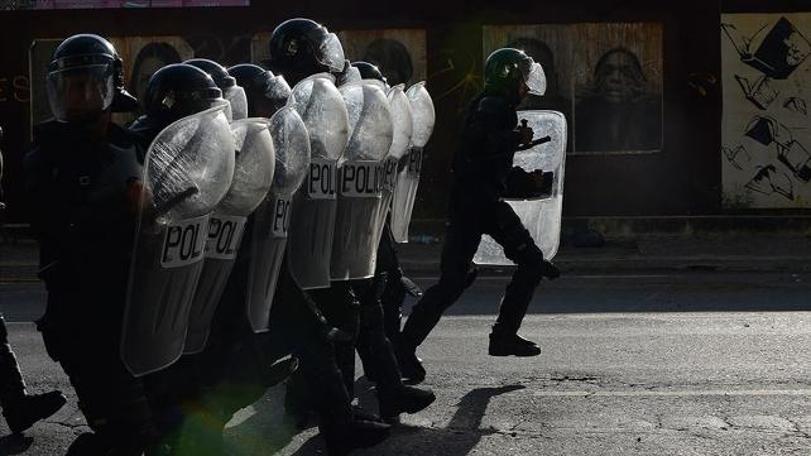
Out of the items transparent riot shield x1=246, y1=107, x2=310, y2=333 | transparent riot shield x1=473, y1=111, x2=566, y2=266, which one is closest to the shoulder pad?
transparent riot shield x1=473, y1=111, x2=566, y2=266

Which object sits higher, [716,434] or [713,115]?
[713,115]

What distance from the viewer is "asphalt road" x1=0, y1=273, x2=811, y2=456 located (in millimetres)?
6441

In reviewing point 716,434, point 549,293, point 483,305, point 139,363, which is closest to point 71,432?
point 139,363

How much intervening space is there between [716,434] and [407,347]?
75.2 inches

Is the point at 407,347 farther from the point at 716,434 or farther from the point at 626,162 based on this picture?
the point at 626,162

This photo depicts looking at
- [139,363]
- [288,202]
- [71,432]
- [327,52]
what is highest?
[327,52]

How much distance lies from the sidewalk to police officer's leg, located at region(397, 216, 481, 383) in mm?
5534

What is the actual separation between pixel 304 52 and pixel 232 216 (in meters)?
1.93

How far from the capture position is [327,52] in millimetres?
6680

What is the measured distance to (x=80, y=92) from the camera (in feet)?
15.4

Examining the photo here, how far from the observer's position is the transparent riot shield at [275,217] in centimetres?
519

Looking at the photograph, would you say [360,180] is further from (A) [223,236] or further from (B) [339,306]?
(A) [223,236]

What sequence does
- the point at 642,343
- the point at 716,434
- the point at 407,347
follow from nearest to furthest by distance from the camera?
the point at 716,434 < the point at 407,347 < the point at 642,343

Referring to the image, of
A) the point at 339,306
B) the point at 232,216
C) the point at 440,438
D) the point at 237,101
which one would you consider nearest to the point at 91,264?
the point at 232,216
